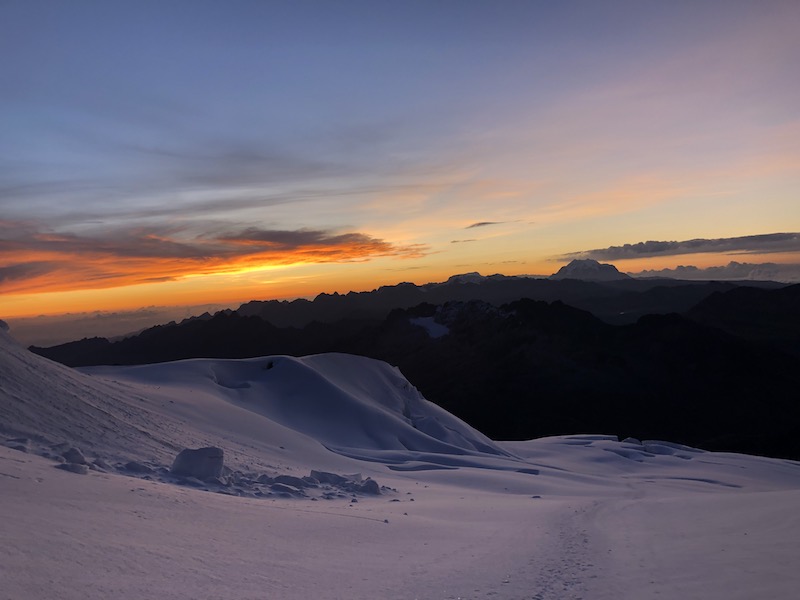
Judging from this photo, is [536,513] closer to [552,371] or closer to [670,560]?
[670,560]

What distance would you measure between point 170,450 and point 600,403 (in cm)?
16426

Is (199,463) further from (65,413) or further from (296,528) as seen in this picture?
(296,528)

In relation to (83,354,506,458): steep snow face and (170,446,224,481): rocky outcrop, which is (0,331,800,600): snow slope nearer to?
(170,446,224,481): rocky outcrop

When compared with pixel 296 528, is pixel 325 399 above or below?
below

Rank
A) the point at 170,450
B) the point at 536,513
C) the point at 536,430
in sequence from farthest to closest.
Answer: the point at 536,430 < the point at 170,450 < the point at 536,513

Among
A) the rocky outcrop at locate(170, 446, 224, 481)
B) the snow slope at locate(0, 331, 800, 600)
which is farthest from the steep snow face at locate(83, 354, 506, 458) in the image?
the rocky outcrop at locate(170, 446, 224, 481)

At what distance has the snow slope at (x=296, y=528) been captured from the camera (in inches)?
304

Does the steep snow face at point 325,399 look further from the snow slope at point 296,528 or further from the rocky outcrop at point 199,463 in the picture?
the rocky outcrop at point 199,463

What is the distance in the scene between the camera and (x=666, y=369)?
196m

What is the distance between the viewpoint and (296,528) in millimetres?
11734

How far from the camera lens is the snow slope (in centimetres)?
771

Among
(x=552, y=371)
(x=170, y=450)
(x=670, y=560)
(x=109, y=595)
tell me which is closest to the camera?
(x=109, y=595)

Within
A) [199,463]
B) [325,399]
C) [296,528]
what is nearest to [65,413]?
[199,463]

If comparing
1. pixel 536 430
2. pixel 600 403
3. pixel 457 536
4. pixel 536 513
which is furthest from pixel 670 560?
pixel 600 403
